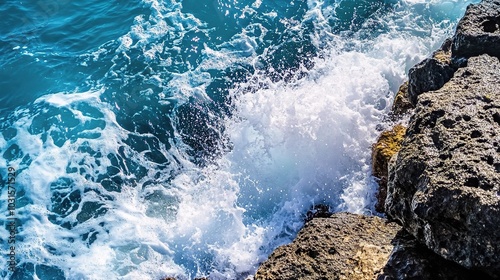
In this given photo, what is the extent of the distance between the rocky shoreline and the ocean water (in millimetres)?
1880

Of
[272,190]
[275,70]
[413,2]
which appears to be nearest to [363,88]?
[275,70]

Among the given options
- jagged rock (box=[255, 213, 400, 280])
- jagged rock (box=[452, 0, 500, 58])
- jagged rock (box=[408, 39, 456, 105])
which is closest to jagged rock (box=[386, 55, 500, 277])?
jagged rock (box=[255, 213, 400, 280])

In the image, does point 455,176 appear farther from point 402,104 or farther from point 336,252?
point 402,104

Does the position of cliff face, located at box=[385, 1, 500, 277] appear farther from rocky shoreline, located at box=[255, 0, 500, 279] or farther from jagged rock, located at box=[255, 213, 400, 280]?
jagged rock, located at box=[255, 213, 400, 280]

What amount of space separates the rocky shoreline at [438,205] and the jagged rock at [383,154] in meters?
1.36

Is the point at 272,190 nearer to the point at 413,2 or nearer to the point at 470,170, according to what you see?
the point at 470,170

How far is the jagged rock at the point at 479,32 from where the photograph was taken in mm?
5129

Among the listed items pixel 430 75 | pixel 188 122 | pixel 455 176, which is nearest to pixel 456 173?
pixel 455 176

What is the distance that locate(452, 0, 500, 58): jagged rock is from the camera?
5.13 m

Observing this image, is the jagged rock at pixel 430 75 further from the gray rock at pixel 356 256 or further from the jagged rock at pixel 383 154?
the gray rock at pixel 356 256

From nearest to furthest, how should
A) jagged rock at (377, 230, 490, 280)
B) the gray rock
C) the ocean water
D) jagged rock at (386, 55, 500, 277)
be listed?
jagged rock at (386, 55, 500, 277) → jagged rock at (377, 230, 490, 280) → the gray rock → the ocean water

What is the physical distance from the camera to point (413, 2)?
1064 cm

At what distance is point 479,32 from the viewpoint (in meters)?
5.30

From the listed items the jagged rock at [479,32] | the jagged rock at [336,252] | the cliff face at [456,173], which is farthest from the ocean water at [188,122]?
the cliff face at [456,173]
